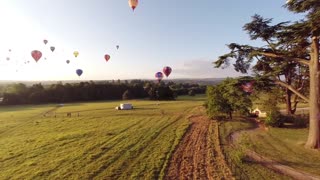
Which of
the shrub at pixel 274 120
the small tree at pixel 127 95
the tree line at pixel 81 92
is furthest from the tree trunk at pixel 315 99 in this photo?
the small tree at pixel 127 95

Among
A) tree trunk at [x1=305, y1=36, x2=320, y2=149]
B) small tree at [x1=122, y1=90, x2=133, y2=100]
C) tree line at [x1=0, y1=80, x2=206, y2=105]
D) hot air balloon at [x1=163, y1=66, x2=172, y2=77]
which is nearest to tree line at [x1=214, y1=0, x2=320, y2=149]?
tree trunk at [x1=305, y1=36, x2=320, y2=149]

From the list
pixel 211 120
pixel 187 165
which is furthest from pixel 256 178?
pixel 211 120

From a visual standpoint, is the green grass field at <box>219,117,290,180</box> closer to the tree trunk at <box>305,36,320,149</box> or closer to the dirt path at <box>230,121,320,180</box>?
the dirt path at <box>230,121,320,180</box>

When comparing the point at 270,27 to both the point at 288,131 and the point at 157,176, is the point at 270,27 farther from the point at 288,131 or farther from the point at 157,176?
the point at 157,176

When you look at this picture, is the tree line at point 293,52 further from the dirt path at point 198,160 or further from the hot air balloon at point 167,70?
the hot air balloon at point 167,70

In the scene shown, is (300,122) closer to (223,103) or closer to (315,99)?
(223,103)

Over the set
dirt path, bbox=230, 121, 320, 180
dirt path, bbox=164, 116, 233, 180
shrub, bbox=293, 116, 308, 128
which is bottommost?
dirt path, bbox=230, 121, 320, 180
